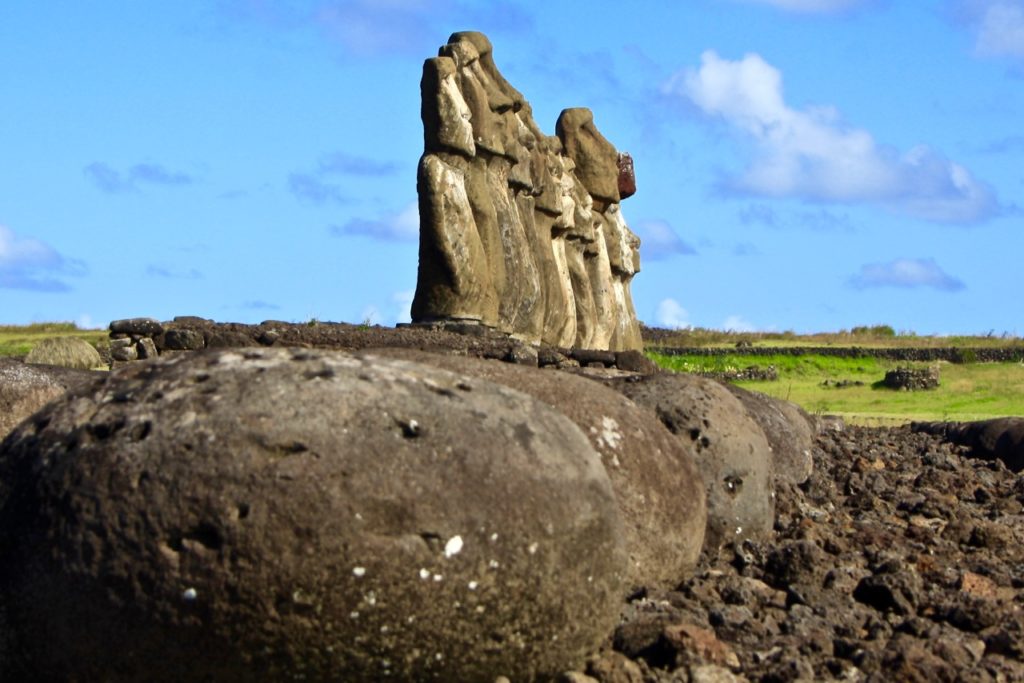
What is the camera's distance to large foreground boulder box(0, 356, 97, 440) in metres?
9.05

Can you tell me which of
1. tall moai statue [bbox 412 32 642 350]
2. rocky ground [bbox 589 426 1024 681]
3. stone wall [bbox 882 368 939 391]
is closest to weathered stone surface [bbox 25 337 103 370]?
tall moai statue [bbox 412 32 642 350]

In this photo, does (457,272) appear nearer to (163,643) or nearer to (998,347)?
(163,643)

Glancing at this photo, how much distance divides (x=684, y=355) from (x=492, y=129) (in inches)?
679

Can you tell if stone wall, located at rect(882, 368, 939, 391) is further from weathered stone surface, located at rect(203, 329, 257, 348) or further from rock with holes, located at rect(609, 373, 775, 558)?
rock with holes, located at rect(609, 373, 775, 558)

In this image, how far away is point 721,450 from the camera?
8.48 meters

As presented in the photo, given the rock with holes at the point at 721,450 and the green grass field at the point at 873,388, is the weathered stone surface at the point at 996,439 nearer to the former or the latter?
the green grass field at the point at 873,388

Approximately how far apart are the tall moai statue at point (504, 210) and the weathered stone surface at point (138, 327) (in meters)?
→ 3.86

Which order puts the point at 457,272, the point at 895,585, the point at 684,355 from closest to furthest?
the point at 895,585
the point at 457,272
the point at 684,355

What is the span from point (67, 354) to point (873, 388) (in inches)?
727

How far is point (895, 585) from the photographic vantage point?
734 centimetres

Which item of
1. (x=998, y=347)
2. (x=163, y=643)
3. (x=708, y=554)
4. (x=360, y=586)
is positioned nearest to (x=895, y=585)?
(x=708, y=554)

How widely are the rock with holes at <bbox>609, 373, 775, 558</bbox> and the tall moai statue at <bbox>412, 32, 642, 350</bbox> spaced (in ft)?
25.1

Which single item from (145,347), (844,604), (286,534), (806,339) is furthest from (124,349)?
(806,339)

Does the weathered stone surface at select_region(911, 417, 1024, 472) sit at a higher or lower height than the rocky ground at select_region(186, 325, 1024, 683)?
higher
